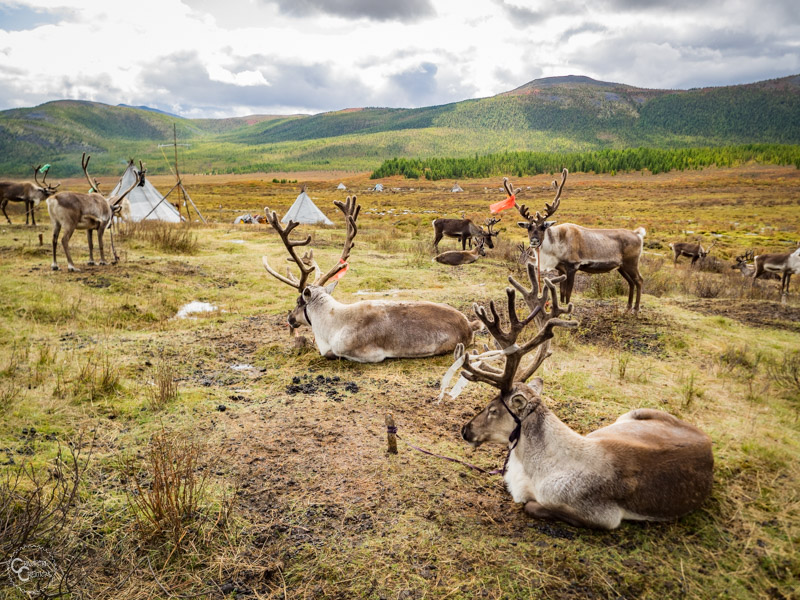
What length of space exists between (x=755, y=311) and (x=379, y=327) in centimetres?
921

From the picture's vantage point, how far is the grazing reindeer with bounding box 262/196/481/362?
6.81 metres

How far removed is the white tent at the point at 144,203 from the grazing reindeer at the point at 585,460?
22722 millimetres

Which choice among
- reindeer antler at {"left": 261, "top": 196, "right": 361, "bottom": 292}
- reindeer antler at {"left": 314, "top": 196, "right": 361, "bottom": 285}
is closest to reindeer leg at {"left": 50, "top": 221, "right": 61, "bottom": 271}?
reindeer antler at {"left": 261, "top": 196, "right": 361, "bottom": 292}

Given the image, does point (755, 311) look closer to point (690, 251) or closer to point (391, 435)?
point (391, 435)

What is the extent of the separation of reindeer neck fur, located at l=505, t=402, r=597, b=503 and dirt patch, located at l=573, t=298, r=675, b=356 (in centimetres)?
455

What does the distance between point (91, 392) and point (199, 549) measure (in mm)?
3024

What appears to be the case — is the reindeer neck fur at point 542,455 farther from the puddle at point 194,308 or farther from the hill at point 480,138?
the hill at point 480,138

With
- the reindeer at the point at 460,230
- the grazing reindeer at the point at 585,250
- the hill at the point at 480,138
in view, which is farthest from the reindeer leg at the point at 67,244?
the hill at the point at 480,138

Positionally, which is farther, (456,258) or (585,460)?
(456,258)

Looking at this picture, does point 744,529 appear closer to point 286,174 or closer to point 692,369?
point 692,369

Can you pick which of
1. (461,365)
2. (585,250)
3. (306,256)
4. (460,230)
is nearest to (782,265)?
(585,250)

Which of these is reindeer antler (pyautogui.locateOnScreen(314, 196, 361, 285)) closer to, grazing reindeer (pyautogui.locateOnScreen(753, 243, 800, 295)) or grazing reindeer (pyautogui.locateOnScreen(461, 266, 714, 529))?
grazing reindeer (pyautogui.locateOnScreen(461, 266, 714, 529))

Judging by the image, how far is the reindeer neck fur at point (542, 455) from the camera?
3.53 m

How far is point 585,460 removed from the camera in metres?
3.49
